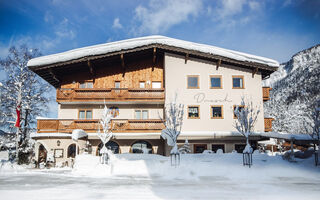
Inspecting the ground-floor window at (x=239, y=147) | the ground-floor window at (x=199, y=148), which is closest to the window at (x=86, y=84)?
the ground-floor window at (x=199, y=148)

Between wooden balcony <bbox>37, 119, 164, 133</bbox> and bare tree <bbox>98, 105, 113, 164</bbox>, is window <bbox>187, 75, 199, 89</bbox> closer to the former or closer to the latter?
wooden balcony <bbox>37, 119, 164, 133</bbox>

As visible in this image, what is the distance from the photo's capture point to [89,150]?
19375mm

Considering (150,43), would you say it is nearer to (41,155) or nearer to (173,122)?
(173,122)

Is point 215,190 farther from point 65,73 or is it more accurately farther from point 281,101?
point 281,101

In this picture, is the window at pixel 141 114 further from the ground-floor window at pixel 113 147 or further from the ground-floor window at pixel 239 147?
the ground-floor window at pixel 239 147

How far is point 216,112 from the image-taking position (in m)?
19.9

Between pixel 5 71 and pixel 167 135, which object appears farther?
pixel 5 71

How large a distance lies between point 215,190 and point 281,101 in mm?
78411

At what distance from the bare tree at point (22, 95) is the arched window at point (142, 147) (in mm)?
9098

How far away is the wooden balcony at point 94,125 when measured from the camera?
58.8 ft

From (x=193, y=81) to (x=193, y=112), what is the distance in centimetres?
263

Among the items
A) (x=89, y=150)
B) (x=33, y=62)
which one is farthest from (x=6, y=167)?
(x=33, y=62)

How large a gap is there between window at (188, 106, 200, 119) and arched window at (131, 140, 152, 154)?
13.5ft

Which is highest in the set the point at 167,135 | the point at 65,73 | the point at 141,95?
the point at 65,73
